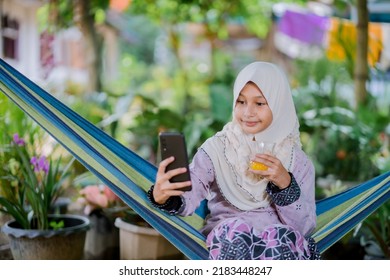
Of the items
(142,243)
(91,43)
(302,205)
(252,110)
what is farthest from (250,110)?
(91,43)

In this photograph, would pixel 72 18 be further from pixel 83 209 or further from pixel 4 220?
pixel 4 220

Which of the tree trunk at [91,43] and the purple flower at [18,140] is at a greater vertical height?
the tree trunk at [91,43]

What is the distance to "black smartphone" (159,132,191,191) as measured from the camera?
2023 millimetres

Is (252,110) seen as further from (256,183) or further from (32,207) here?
(32,207)

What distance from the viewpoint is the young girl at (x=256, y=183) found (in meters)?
2.15

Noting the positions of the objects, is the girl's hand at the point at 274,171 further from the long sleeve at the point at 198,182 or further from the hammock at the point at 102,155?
the hammock at the point at 102,155

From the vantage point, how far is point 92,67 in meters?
5.88

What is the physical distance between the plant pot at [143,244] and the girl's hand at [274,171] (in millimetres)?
896

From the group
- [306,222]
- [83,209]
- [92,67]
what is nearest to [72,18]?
[92,67]

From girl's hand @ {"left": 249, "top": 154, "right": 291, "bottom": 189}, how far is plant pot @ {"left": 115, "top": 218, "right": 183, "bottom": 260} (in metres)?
0.90

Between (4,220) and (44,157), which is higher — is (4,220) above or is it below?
below

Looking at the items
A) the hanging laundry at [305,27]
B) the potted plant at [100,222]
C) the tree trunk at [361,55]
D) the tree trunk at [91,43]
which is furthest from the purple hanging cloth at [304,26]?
the potted plant at [100,222]

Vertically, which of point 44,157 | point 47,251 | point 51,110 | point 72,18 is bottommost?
point 47,251
